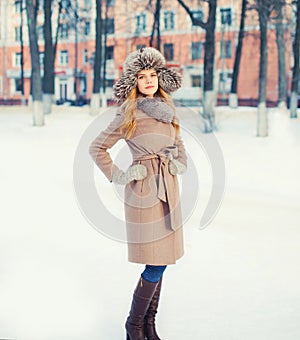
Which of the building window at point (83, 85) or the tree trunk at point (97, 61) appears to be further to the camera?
the building window at point (83, 85)

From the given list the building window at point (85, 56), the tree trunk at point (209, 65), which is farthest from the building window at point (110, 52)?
the tree trunk at point (209, 65)

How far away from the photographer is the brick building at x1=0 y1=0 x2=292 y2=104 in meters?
33.4

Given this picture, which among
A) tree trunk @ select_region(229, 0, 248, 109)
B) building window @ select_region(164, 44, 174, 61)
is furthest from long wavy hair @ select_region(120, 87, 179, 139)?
building window @ select_region(164, 44, 174, 61)

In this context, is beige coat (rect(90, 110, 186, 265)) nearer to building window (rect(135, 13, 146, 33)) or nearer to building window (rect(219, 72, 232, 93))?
building window (rect(219, 72, 232, 93))

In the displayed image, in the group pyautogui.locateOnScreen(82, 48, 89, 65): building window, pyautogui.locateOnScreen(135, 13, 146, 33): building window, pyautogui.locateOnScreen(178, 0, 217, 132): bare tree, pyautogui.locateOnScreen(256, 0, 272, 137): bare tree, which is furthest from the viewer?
pyautogui.locateOnScreen(82, 48, 89, 65): building window

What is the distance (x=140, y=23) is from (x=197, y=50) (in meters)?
3.81

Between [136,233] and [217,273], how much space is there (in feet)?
5.83

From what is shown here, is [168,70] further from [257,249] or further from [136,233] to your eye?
[257,249]

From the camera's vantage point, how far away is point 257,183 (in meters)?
8.77

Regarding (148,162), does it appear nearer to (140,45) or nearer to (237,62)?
(237,62)

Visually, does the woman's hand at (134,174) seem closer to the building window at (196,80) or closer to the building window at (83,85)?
the building window at (196,80)

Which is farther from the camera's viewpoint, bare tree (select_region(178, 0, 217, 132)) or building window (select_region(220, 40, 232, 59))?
building window (select_region(220, 40, 232, 59))

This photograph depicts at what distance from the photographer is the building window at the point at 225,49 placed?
34719 millimetres

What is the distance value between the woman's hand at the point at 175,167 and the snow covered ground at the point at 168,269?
982 mm
